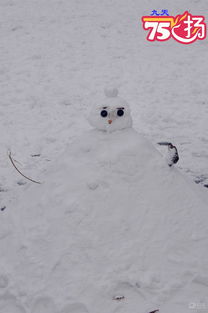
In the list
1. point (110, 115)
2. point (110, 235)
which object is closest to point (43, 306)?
point (110, 235)

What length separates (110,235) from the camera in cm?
271

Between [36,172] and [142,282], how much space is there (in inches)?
96.5

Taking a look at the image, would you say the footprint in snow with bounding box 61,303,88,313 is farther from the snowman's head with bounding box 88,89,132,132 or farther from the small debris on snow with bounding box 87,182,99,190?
the snowman's head with bounding box 88,89,132,132

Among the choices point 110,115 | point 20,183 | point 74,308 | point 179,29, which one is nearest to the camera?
point 74,308

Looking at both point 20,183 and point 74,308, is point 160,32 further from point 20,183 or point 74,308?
point 74,308

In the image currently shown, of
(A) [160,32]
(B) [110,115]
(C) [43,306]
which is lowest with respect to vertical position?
(C) [43,306]

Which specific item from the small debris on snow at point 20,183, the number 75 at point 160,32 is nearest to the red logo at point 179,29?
the number 75 at point 160,32

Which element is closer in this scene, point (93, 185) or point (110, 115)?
point (93, 185)

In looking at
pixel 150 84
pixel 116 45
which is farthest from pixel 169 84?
pixel 116 45

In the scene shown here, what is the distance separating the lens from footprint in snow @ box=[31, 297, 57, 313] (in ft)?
8.17

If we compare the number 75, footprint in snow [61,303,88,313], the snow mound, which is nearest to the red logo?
the number 75

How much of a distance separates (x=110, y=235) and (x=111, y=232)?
0.08ft

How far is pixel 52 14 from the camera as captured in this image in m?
10.4

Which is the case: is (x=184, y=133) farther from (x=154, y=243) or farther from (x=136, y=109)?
(x=154, y=243)
